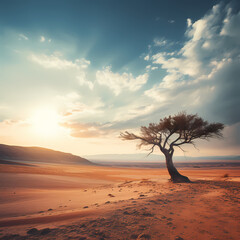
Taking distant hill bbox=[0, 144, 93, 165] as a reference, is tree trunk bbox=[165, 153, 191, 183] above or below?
below

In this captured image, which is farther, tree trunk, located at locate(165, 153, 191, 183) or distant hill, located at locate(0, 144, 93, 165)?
distant hill, located at locate(0, 144, 93, 165)

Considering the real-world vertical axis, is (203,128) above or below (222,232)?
above

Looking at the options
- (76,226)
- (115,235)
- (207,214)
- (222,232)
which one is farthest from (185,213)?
(76,226)

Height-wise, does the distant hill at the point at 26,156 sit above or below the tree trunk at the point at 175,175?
above

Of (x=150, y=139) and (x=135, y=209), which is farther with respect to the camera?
(x=150, y=139)

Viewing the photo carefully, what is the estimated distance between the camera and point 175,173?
569 inches

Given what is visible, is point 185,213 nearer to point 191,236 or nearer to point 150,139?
point 191,236

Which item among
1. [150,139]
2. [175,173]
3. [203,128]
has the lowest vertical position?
[175,173]

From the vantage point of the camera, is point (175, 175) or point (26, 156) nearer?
point (175, 175)

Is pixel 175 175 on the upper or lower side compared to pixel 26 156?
lower

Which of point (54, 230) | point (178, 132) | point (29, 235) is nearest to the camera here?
point (29, 235)

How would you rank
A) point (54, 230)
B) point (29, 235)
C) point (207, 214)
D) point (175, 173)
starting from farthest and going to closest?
point (175, 173) → point (207, 214) → point (54, 230) → point (29, 235)

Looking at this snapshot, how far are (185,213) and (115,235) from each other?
2.48 meters

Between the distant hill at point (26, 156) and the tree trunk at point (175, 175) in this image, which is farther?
the distant hill at point (26, 156)
